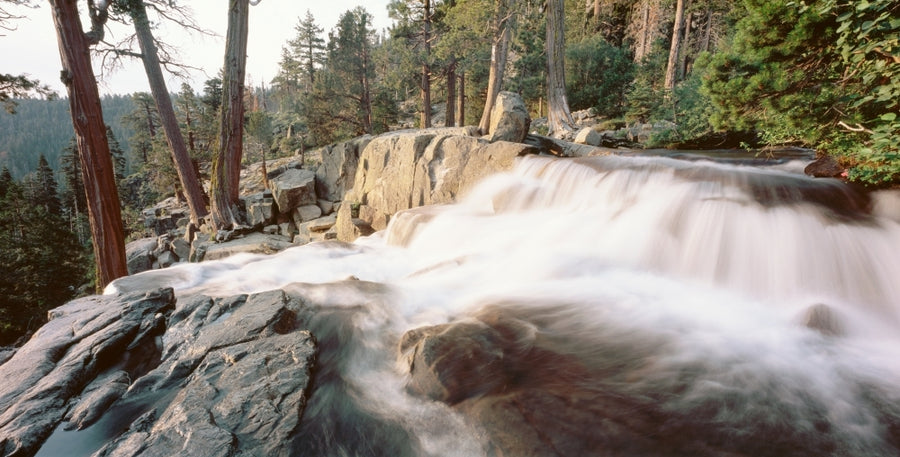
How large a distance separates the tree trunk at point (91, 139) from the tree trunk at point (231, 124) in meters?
2.88

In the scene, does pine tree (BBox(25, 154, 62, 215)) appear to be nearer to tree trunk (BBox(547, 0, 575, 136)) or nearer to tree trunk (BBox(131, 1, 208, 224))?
tree trunk (BBox(131, 1, 208, 224))

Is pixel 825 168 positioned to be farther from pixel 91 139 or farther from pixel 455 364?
pixel 91 139

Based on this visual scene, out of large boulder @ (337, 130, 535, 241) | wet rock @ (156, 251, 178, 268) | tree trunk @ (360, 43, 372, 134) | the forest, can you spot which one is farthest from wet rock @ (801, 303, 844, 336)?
tree trunk @ (360, 43, 372, 134)

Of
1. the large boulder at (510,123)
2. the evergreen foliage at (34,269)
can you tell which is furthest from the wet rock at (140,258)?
the large boulder at (510,123)

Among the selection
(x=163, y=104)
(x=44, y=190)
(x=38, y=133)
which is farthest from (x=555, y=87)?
(x=38, y=133)

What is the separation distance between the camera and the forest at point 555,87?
3.97m

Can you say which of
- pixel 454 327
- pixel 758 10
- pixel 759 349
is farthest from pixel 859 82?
pixel 454 327

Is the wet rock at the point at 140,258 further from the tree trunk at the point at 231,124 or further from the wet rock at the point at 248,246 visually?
the wet rock at the point at 248,246

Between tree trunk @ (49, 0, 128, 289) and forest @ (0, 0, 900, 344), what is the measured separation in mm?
181

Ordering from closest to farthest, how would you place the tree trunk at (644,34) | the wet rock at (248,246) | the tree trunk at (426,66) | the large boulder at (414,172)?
the large boulder at (414,172)
the wet rock at (248,246)
the tree trunk at (426,66)
the tree trunk at (644,34)

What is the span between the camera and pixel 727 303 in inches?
147

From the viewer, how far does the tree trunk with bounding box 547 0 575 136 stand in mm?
12852

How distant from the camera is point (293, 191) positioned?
12.2 metres

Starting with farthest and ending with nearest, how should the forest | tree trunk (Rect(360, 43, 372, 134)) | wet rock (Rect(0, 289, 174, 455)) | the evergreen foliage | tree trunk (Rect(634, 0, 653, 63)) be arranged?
tree trunk (Rect(634, 0, 653, 63)) → tree trunk (Rect(360, 43, 372, 134)) → the evergreen foliage → the forest → wet rock (Rect(0, 289, 174, 455))
